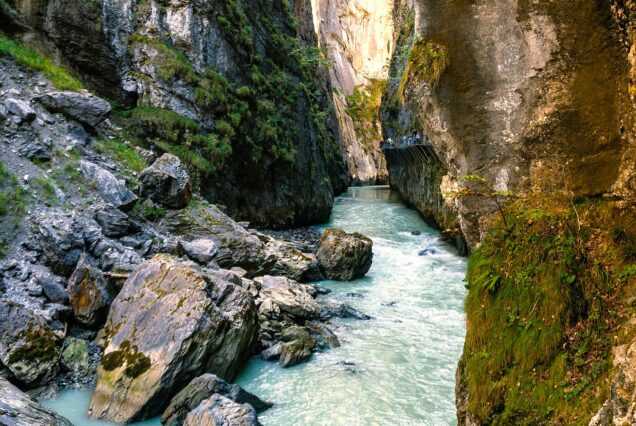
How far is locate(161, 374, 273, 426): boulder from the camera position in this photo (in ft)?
22.5

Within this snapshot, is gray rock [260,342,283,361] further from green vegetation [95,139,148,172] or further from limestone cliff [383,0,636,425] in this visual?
green vegetation [95,139,148,172]

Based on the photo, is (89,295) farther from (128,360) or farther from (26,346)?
(128,360)

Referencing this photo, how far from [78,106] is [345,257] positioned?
384 inches

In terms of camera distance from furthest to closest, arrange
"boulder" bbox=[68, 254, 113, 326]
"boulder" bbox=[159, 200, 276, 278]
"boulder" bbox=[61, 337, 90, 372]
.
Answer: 1. "boulder" bbox=[159, 200, 276, 278]
2. "boulder" bbox=[68, 254, 113, 326]
3. "boulder" bbox=[61, 337, 90, 372]

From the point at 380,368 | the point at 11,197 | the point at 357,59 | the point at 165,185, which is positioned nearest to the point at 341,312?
the point at 380,368

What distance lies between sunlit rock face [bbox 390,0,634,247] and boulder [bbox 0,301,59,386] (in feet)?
23.2

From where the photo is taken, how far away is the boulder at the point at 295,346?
30.1 ft

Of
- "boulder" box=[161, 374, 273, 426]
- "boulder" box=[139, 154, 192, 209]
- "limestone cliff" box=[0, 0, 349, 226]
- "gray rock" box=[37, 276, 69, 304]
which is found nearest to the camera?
"boulder" box=[161, 374, 273, 426]

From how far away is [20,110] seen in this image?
12336 mm

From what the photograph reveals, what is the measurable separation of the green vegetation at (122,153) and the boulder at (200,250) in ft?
11.6

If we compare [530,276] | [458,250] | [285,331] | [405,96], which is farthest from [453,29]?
[458,250]

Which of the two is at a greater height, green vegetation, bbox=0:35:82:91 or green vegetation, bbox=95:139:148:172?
green vegetation, bbox=0:35:82:91

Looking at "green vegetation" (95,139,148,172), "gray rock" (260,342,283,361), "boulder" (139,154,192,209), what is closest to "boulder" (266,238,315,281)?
"boulder" (139,154,192,209)

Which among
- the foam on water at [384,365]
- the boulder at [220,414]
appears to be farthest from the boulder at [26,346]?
the foam on water at [384,365]
